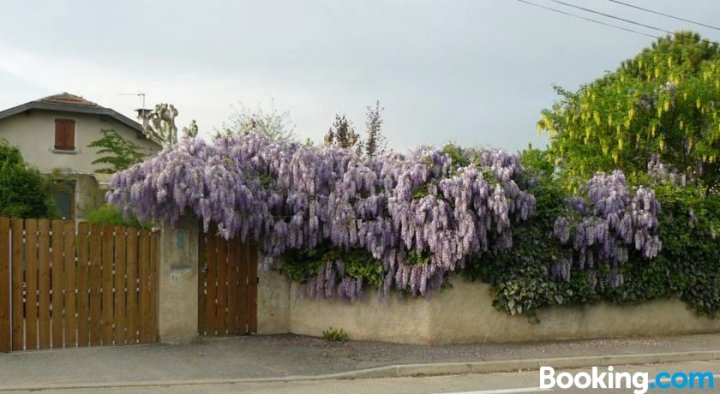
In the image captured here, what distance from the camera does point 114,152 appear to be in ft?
103

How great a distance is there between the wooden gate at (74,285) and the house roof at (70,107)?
1993 centimetres

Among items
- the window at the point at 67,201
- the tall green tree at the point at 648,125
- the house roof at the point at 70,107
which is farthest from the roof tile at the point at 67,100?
the tall green tree at the point at 648,125

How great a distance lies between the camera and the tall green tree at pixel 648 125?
16.8m

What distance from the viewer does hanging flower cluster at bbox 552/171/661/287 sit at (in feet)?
44.2

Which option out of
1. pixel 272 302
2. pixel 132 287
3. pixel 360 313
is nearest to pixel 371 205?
pixel 360 313

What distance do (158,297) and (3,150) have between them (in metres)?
15.0

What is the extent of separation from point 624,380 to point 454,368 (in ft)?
7.55

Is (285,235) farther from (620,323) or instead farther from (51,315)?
(620,323)

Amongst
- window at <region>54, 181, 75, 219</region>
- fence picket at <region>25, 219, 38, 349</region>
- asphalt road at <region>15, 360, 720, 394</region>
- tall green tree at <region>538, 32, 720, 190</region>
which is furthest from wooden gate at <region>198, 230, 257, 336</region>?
window at <region>54, 181, 75, 219</region>

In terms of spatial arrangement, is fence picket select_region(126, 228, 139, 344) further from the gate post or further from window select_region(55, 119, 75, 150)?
window select_region(55, 119, 75, 150)

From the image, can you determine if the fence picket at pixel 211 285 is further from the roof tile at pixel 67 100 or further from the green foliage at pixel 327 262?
the roof tile at pixel 67 100

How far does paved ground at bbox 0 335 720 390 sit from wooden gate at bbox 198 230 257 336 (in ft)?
1.02

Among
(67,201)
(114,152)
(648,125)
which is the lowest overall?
(67,201)

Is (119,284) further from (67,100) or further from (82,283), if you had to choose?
(67,100)
